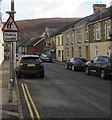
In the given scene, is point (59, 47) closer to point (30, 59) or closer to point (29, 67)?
point (30, 59)

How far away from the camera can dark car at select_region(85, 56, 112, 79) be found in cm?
2173

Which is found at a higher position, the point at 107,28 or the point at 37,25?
the point at 37,25

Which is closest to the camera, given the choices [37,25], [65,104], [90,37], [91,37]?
[65,104]

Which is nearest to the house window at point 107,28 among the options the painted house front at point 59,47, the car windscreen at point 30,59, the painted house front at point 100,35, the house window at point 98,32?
the painted house front at point 100,35

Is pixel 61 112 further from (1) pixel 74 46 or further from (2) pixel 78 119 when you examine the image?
(1) pixel 74 46

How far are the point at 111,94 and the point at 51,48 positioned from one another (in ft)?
179

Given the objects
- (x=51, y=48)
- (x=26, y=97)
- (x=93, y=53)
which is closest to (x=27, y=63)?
Answer: (x=26, y=97)

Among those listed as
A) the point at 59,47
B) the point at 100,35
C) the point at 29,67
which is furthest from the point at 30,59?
the point at 59,47

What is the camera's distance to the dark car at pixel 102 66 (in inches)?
856

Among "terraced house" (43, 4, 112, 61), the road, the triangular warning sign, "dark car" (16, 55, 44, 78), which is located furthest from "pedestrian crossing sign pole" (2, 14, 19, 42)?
"terraced house" (43, 4, 112, 61)

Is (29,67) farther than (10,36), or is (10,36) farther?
(29,67)

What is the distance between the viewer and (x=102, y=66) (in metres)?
22.6

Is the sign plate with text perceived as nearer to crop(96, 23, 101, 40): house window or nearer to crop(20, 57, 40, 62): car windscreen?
crop(20, 57, 40, 62): car windscreen

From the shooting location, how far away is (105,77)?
22.2m
